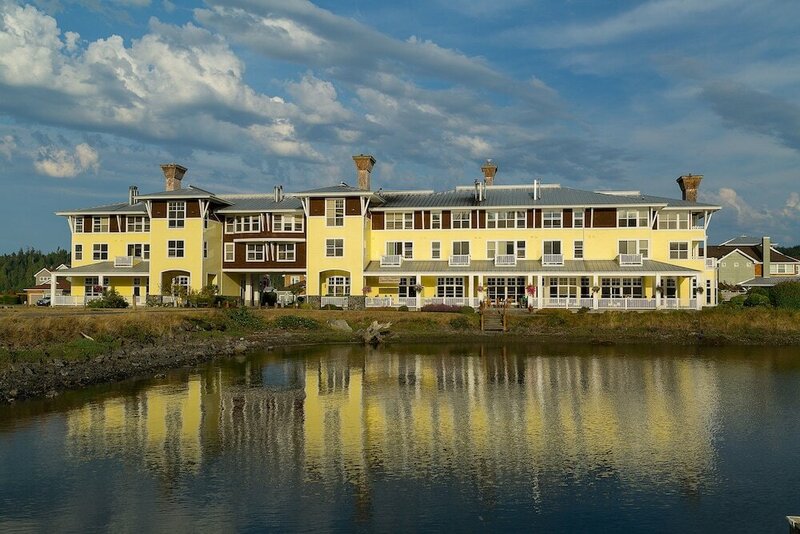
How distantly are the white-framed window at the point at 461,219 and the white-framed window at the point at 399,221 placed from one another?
11.1 feet

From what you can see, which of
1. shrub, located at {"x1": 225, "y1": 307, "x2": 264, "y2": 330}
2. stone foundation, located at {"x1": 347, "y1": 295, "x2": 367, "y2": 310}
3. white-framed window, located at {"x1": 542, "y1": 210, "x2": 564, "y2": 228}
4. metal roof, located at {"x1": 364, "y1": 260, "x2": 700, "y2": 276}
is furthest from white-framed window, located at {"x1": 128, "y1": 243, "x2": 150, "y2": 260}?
white-framed window, located at {"x1": 542, "y1": 210, "x2": 564, "y2": 228}

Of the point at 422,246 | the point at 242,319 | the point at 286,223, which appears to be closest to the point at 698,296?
the point at 422,246

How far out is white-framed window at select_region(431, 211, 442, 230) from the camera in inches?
2050

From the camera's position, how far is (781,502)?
1336cm

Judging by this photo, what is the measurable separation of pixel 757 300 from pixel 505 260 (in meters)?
18.9

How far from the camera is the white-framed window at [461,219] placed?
5175 cm

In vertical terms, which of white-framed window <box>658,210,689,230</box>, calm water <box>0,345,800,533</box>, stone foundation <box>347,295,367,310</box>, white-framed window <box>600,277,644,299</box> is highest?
white-framed window <box>658,210,689,230</box>

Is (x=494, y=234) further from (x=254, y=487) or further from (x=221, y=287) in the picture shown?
(x=254, y=487)

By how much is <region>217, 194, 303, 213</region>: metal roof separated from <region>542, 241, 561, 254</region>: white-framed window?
19.1 meters

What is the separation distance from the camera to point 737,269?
7725cm

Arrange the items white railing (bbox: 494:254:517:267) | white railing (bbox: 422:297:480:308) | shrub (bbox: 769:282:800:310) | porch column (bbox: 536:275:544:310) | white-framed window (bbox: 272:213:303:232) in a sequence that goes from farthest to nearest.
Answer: white-framed window (bbox: 272:213:303:232) → white railing (bbox: 494:254:517:267) → white railing (bbox: 422:297:480:308) → porch column (bbox: 536:275:544:310) → shrub (bbox: 769:282:800:310)

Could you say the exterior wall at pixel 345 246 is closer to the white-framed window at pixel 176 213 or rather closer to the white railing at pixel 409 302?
the white railing at pixel 409 302

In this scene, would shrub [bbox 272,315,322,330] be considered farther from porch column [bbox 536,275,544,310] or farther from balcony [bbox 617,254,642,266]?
balcony [bbox 617,254,642,266]

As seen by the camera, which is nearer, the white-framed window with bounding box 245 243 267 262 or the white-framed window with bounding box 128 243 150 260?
the white-framed window with bounding box 245 243 267 262
